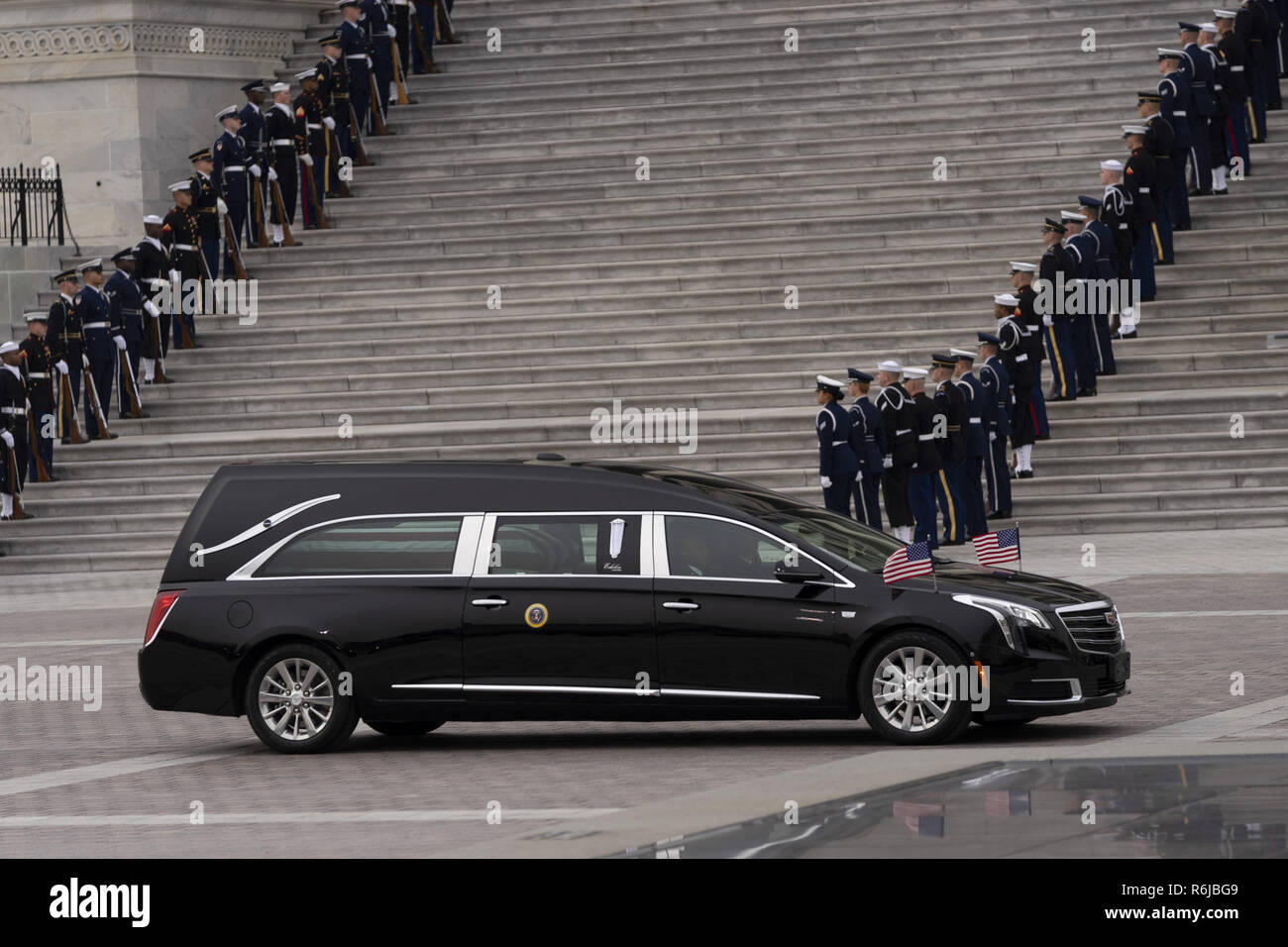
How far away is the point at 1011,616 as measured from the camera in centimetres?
1212

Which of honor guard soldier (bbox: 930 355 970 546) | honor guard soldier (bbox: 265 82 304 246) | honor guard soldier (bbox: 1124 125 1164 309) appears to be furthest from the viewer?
honor guard soldier (bbox: 265 82 304 246)

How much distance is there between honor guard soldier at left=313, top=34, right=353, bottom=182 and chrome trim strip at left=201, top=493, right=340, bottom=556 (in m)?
18.1

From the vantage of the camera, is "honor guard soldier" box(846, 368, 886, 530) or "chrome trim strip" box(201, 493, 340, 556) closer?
"chrome trim strip" box(201, 493, 340, 556)

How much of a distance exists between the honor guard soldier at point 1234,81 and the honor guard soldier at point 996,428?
243 inches

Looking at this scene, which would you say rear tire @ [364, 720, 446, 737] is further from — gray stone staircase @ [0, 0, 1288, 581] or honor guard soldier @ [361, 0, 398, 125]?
honor guard soldier @ [361, 0, 398, 125]

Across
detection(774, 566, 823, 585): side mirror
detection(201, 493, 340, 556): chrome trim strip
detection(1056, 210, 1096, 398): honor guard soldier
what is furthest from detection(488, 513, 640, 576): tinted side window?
detection(1056, 210, 1096, 398): honor guard soldier

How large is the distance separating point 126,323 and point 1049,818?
19584mm

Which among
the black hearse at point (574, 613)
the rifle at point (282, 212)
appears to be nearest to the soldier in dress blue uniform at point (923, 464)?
the black hearse at point (574, 613)

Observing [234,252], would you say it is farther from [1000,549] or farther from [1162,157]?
[1000,549]

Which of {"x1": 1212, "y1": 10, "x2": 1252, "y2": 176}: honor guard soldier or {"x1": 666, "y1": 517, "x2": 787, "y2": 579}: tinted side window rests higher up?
{"x1": 1212, "y1": 10, "x2": 1252, "y2": 176}: honor guard soldier

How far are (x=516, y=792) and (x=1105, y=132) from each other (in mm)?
19647

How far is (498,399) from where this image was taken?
26500 mm

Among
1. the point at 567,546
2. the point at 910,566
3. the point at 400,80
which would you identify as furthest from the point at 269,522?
the point at 400,80

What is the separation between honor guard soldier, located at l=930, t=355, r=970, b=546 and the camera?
2214 cm
